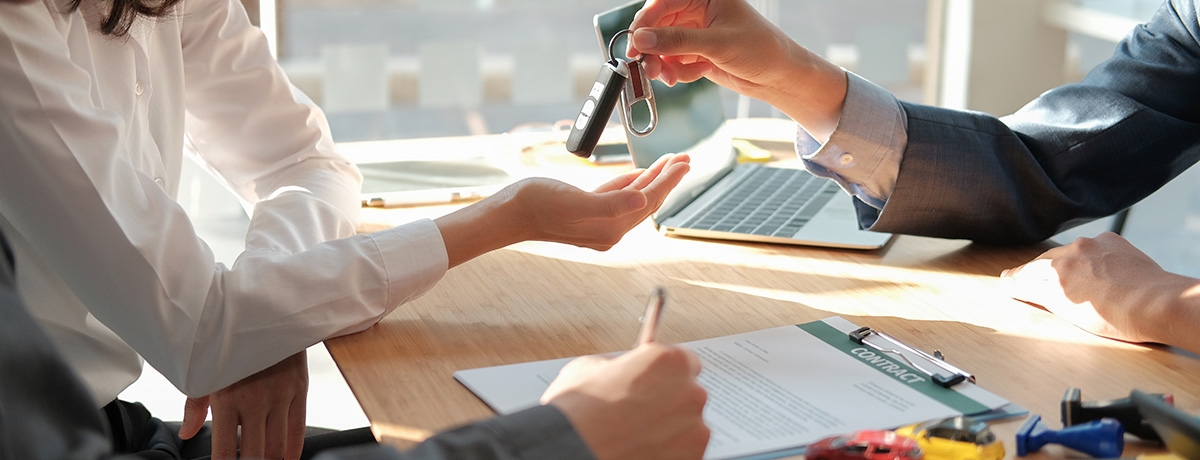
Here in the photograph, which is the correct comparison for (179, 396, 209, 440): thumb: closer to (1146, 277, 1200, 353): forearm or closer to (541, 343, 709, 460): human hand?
(541, 343, 709, 460): human hand

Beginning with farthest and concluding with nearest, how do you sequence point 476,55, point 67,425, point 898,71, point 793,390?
point 898,71
point 476,55
point 793,390
point 67,425

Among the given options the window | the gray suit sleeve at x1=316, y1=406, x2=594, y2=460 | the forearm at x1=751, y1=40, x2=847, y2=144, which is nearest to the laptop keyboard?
the forearm at x1=751, y1=40, x2=847, y2=144

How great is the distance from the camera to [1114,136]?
1191 mm

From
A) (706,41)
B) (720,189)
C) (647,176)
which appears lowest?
(720,189)

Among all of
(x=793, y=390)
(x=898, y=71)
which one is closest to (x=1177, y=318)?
(x=793, y=390)

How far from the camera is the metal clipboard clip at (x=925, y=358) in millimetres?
793

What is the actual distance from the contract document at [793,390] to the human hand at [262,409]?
223 millimetres

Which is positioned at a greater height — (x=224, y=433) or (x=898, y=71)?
(x=224, y=433)

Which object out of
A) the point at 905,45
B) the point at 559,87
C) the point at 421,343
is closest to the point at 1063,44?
the point at 905,45

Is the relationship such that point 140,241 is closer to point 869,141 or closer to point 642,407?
point 642,407

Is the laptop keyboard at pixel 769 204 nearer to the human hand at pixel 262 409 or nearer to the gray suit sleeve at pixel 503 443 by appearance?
the human hand at pixel 262 409

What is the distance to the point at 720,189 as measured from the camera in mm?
1368

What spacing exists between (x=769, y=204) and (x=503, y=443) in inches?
29.6

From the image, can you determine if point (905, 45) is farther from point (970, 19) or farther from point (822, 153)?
point (822, 153)
